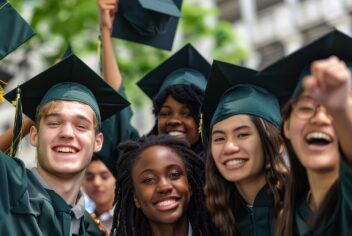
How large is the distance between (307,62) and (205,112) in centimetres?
105

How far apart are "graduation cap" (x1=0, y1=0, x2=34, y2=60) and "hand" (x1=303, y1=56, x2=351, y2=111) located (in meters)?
1.99

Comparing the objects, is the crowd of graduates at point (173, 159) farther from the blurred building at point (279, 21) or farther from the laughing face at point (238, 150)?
the blurred building at point (279, 21)

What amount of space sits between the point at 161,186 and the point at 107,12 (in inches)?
65.5

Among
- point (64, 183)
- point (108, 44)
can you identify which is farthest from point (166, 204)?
point (108, 44)

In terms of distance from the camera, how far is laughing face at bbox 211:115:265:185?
3.73 m

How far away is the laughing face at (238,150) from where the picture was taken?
3729 millimetres

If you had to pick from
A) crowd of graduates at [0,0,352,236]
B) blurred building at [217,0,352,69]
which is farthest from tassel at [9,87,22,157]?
blurred building at [217,0,352,69]

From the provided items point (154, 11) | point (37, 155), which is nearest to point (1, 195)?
point (37, 155)

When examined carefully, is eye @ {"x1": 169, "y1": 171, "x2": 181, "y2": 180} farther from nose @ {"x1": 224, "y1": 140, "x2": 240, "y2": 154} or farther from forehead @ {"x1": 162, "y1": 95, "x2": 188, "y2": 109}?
forehead @ {"x1": 162, "y1": 95, "x2": 188, "y2": 109}

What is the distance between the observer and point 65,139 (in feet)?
12.6

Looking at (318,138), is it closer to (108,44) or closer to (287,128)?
(287,128)

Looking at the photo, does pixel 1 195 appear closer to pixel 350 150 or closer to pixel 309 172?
pixel 309 172

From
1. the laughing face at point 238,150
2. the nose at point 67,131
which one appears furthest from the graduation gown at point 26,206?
the laughing face at point 238,150

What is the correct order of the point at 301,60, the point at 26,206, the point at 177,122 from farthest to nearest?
the point at 177,122 < the point at 26,206 < the point at 301,60
